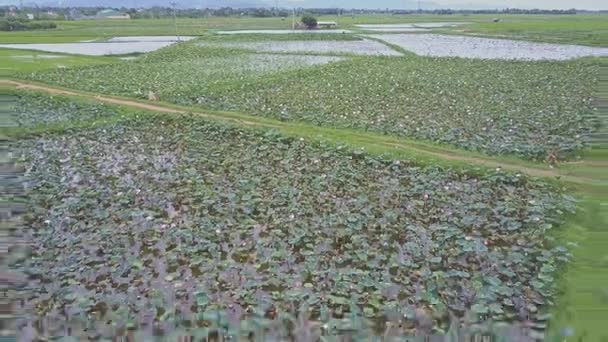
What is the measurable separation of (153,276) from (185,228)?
1.18 metres

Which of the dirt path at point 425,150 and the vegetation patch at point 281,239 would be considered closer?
the vegetation patch at point 281,239

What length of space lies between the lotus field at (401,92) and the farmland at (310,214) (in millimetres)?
114

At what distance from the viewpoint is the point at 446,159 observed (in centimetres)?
995

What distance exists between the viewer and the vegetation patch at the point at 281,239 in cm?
516

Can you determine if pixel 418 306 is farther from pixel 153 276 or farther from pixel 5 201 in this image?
pixel 5 201

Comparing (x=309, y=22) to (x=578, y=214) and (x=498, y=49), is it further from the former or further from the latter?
(x=578, y=214)

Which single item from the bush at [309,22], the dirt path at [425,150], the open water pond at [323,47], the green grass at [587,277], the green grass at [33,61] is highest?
the bush at [309,22]

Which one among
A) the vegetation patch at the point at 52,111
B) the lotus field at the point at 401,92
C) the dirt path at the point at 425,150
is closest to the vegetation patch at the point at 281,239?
the dirt path at the point at 425,150

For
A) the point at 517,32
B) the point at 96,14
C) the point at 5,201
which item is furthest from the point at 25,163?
the point at 96,14

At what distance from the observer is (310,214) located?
7.41 m

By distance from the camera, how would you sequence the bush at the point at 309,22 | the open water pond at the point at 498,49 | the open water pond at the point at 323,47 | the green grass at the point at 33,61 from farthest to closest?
1. the bush at the point at 309,22
2. the open water pond at the point at 323,47
3. the open water pond at the point at 498,49
4. the green grass at the point at 33,61

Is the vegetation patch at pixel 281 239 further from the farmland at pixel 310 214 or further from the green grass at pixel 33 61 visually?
the green grass at pixel 33 61

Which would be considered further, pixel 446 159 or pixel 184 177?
pixel 446 159

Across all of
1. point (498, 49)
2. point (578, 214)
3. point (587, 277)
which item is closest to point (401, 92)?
point (578, 214)
